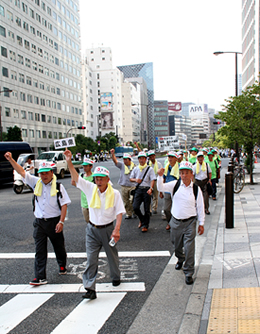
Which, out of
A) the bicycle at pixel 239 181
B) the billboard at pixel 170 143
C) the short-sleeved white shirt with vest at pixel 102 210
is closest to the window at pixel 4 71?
the billboard at pixel 170 143

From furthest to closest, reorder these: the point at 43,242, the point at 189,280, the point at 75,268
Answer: the point at 75,268 < the point at 43,242 < the point at 189,280

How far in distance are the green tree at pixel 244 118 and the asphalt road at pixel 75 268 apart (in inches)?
302

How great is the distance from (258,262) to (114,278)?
236 centimetres

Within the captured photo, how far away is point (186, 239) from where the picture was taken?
509 cm

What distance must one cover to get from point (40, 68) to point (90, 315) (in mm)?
67822

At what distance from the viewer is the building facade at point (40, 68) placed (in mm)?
54594

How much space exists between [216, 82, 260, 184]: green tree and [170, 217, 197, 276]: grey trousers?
459 inches

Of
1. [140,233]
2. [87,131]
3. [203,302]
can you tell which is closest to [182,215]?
[203,302]

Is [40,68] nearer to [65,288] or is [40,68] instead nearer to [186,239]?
[65,288]

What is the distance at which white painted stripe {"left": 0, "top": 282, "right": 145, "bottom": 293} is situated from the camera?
193 inches

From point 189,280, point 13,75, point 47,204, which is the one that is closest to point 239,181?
point 189,280

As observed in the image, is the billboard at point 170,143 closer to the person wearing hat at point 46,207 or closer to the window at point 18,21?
the window at point 18,21

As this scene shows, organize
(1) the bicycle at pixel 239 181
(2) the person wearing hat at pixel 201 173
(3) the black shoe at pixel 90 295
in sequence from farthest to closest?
1. (1) the bicycle at pixel 239 181
2. (2) the person wearing hat at pixel 201 173
3. (3) the black shoe at pixel 90 295

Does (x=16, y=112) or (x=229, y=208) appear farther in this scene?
(x=16, y=112)
